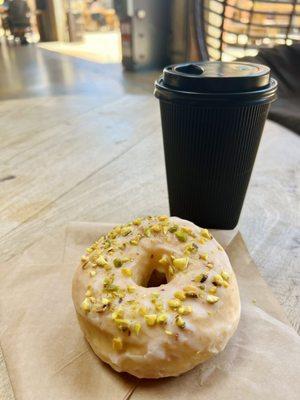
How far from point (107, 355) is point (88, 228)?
367 millimetres

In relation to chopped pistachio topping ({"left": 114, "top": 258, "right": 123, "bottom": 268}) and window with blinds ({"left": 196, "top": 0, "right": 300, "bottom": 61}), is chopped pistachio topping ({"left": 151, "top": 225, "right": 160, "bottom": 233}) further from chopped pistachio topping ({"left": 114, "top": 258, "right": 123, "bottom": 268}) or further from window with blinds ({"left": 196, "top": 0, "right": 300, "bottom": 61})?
window with blinds ({"left": 196, "top": 0, "right": 300, "bottom": 61})

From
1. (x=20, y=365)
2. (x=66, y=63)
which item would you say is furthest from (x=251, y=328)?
(x=66, y=63)

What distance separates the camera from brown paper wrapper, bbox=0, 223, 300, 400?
0.56m

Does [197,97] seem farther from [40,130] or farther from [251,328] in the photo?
[40,130]

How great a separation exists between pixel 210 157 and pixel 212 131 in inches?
2.8

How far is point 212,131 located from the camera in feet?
2.71

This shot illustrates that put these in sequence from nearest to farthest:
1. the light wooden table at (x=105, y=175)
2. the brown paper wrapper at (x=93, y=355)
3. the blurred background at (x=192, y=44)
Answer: the brown paper wrapper at (x=93, y=355) < the light wooden table at (x=105, y=175) < the blurred background at (x=192, y=44)

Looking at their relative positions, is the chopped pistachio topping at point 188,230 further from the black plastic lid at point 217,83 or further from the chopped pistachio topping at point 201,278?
the black plastic lid at point 217,83

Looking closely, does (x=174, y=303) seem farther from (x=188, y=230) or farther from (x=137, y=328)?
(x=188, y=230)

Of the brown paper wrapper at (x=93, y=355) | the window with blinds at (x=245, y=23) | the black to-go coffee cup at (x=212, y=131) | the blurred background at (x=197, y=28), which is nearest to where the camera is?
the brown paper wrapper at (x=93, y=355)

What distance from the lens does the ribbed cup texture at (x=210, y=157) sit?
0.81 m

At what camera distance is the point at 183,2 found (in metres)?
2.89

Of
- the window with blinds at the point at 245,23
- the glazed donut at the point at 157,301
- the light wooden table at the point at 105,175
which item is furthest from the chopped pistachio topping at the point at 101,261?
the window with blinds at the point at 245,23

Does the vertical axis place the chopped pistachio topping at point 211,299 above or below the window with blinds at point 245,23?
below
